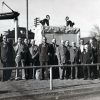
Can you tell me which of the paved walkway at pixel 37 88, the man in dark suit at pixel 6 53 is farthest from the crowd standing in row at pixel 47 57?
the paved walkway at pixel 37 88

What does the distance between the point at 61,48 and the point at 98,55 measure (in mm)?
1850

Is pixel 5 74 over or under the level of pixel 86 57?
under

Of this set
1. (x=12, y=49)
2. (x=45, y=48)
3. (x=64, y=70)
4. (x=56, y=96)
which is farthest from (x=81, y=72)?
(x=56, y=96)

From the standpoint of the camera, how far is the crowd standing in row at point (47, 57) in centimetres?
1396

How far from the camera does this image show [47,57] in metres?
14.6

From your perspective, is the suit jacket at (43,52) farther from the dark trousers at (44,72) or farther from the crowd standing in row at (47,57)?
the dark trousers at (44,72)

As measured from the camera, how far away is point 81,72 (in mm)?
14820

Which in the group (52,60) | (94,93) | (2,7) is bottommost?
(94,93)

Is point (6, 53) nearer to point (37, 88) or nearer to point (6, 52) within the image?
point (6, 52)

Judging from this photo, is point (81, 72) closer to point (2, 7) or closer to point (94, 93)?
point (94, 93)

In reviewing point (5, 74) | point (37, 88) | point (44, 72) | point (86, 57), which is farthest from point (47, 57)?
point (37, 88)

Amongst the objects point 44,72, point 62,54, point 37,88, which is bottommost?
point 37,88

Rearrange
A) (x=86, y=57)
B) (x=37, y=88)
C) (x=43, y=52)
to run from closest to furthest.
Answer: (x=37, y=88) → (x=43, y=52) → (x=86, y=57)

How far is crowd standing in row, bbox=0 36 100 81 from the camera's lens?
45.8 ft
